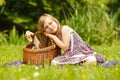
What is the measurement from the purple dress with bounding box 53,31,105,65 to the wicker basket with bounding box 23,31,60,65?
154 mm

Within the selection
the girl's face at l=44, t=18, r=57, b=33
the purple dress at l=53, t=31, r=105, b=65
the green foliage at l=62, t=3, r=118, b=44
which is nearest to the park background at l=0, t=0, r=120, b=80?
the green foliage at l=62, t=3, r=118, b=44

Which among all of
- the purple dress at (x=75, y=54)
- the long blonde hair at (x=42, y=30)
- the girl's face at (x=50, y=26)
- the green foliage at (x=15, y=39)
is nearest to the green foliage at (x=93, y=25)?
the green foliage at (x=15, y=39)

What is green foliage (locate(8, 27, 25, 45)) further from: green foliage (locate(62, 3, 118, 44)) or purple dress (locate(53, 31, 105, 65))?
purple dress (locate(53, 31, 105, 65))

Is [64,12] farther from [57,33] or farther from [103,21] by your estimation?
[57,33]

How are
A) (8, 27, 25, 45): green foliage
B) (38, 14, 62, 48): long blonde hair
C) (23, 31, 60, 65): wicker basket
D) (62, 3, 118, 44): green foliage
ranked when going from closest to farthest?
1. (23, 31, 60, 65): wicker basket
2. (38, 14, 62, 48): long blonde hair
3. (8, 27, 25, 45): green foliage
4. (62, 3, 118, 44): green foliage

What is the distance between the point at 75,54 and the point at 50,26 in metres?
0.55

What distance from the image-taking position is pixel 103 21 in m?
11.6

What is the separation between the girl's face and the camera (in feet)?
21.8

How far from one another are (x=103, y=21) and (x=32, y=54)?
521 cm

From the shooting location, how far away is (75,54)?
261 inches

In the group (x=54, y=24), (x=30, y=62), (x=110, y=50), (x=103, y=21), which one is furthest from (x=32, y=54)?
(x=103, y=21)

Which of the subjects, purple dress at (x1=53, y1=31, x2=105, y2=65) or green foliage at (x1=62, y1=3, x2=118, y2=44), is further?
green foliage at (x1=62, y1=3, x2=118, y2=44)

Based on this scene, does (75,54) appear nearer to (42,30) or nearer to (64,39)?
(64,39)

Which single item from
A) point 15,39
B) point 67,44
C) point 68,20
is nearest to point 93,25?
point 68,20
